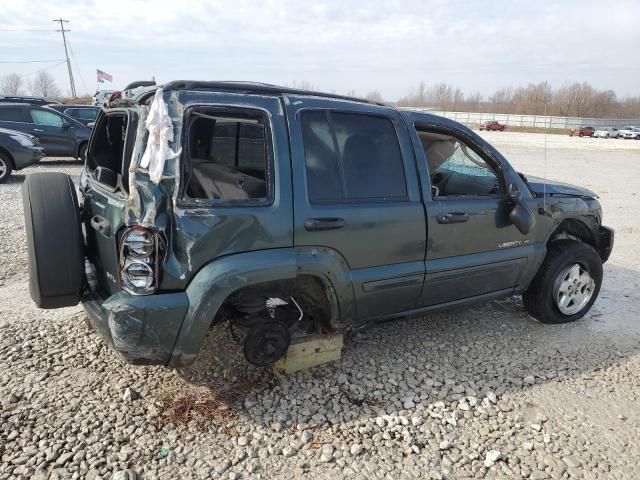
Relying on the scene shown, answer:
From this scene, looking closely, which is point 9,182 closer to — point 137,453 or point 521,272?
point 137,453

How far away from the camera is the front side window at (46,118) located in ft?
42.6

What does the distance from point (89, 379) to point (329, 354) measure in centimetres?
160

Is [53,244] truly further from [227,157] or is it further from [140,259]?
[227,157]

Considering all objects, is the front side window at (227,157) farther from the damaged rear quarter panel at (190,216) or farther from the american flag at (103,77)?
the american flag at (103,77)

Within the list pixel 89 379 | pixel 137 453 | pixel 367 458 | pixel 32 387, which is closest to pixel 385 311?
pixel 367 458

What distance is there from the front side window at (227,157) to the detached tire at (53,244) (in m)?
0.82

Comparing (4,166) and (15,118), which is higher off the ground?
(15,118)

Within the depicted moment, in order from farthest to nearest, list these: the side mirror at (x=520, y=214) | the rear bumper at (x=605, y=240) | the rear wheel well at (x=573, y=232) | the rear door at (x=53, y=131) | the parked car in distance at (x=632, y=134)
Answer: the parked car in distance at (x=632, y=134) → the rear door at (x=53, y=131) → the rear bumper at (x=605, y=240) → the rear wheel well at (x=573, y=232) → the side mirror at (x=520, y=214)

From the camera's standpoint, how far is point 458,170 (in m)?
4.05

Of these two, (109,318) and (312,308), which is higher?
(109,318)

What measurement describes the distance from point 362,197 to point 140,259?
4.58 feet

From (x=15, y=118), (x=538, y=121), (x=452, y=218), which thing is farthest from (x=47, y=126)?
(x=538, y=121)

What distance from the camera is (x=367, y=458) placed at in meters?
2.66

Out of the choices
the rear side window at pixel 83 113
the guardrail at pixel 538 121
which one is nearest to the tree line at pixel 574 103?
the guardrail at pixel 538 121
